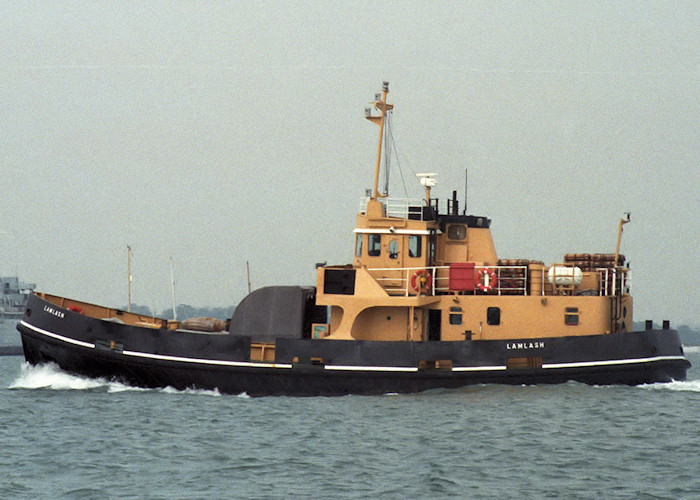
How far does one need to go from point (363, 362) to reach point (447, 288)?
2.90m

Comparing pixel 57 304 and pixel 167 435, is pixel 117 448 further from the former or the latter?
pixel 57 304

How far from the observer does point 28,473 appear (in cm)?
1561

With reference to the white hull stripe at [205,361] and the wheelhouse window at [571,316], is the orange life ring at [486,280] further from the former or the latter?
the white hull stripe at [205,361]

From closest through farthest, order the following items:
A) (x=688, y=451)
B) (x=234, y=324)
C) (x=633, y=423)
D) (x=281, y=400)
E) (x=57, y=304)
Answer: (x=688, y=451) → (x=633, y=423) → (x=281, y=400) → (x=234, y=324) → (x=57, y=304)

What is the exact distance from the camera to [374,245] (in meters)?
23.8

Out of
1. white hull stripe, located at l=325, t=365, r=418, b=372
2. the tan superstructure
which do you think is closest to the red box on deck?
the tan superstructure

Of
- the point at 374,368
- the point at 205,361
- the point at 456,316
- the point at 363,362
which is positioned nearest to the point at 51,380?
the point at 205,361

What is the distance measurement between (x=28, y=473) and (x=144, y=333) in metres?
7.76

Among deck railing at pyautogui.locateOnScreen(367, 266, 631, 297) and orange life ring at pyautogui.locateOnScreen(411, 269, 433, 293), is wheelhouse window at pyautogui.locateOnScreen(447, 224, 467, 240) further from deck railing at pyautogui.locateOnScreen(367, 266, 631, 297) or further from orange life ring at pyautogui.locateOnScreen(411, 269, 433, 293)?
orange life ring at pyautogui.locateOnScreen(411, 269, 433, 293)

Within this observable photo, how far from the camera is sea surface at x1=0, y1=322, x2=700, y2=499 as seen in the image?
1477 cm

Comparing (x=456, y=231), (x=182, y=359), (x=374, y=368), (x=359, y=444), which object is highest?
(x=456, y=231)

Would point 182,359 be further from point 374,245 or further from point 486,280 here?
point 486,280

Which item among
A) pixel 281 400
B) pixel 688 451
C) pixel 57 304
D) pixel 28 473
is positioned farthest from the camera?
pixel 57 304

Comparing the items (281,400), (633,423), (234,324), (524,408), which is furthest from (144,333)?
(633,423)
